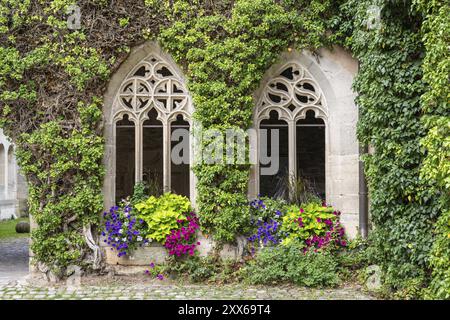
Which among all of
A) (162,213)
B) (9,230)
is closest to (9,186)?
(9,230)

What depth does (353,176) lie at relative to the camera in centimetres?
672

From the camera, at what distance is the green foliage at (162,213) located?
6352 millimetres

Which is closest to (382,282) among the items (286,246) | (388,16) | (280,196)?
(286,246)

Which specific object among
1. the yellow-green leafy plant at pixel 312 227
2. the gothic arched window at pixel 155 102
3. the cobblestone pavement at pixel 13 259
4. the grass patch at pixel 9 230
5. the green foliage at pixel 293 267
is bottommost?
the grass patch at pixel 9 230

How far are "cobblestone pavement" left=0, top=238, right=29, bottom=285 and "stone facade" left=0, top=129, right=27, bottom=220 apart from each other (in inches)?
219

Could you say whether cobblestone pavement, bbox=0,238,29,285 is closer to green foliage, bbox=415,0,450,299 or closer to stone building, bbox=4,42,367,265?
stone building, bbox=4,42,367,265

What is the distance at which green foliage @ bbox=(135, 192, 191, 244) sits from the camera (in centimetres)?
635

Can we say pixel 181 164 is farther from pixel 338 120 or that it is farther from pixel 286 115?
pixel 338 120

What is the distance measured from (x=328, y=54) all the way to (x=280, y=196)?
7.15ft

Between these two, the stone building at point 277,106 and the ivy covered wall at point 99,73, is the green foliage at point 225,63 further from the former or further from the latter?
the stone building at point 277,106

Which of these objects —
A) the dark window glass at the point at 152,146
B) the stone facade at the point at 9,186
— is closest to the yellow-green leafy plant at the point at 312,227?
the dark window glass at the point at 152,146

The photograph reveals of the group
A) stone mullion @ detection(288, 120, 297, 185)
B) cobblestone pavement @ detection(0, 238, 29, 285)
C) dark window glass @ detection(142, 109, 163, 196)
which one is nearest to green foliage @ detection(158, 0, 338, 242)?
stone mullion @ detection(288, 120, 297, 185)

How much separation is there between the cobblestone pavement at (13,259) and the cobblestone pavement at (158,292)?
1.79 feet
